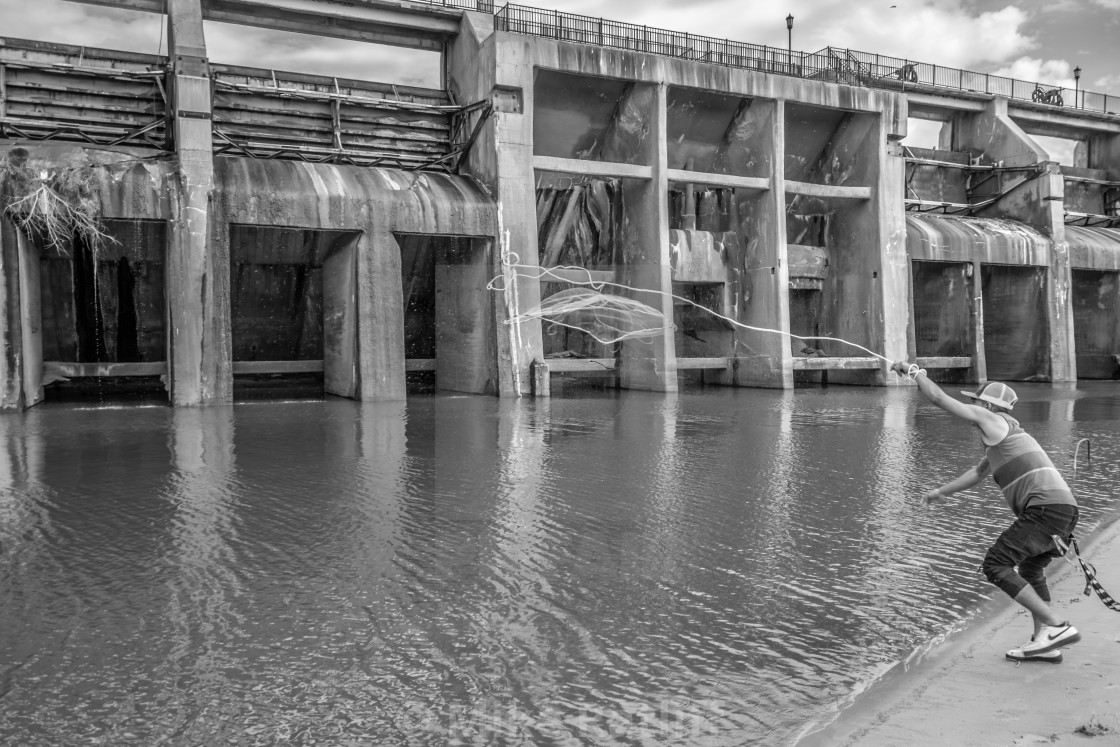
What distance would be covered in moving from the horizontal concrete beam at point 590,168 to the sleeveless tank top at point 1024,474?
1677 centimetres

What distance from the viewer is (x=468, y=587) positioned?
5484 mm

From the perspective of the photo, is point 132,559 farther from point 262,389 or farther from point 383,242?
point 262,389

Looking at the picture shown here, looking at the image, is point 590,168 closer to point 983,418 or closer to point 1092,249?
point 983,418

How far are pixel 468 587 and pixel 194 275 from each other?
1324 centimetres

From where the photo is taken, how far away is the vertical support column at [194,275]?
55.3ft

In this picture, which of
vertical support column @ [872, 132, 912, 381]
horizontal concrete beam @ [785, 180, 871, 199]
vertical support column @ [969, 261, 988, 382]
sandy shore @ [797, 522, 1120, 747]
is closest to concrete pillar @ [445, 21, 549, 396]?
horizontal concrete beam @ [785, 180, 871, 199]

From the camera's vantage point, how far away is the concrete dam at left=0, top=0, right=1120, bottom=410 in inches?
679

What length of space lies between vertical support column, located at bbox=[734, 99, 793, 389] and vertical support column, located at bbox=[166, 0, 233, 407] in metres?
12.8

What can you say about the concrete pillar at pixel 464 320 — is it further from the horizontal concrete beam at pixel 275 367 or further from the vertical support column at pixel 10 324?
the vertical support column at pixel 10 324

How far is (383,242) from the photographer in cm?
1875

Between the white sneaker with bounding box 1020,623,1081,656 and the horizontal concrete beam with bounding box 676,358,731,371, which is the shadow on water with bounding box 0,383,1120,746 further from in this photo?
the horizontal concrete beam with bounding box 676,358,731,371

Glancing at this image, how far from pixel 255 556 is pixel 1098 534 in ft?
19.6

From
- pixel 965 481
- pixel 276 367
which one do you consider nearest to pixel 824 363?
pixel 276 367

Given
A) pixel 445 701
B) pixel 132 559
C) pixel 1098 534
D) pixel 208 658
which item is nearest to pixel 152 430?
pixel 132 559
